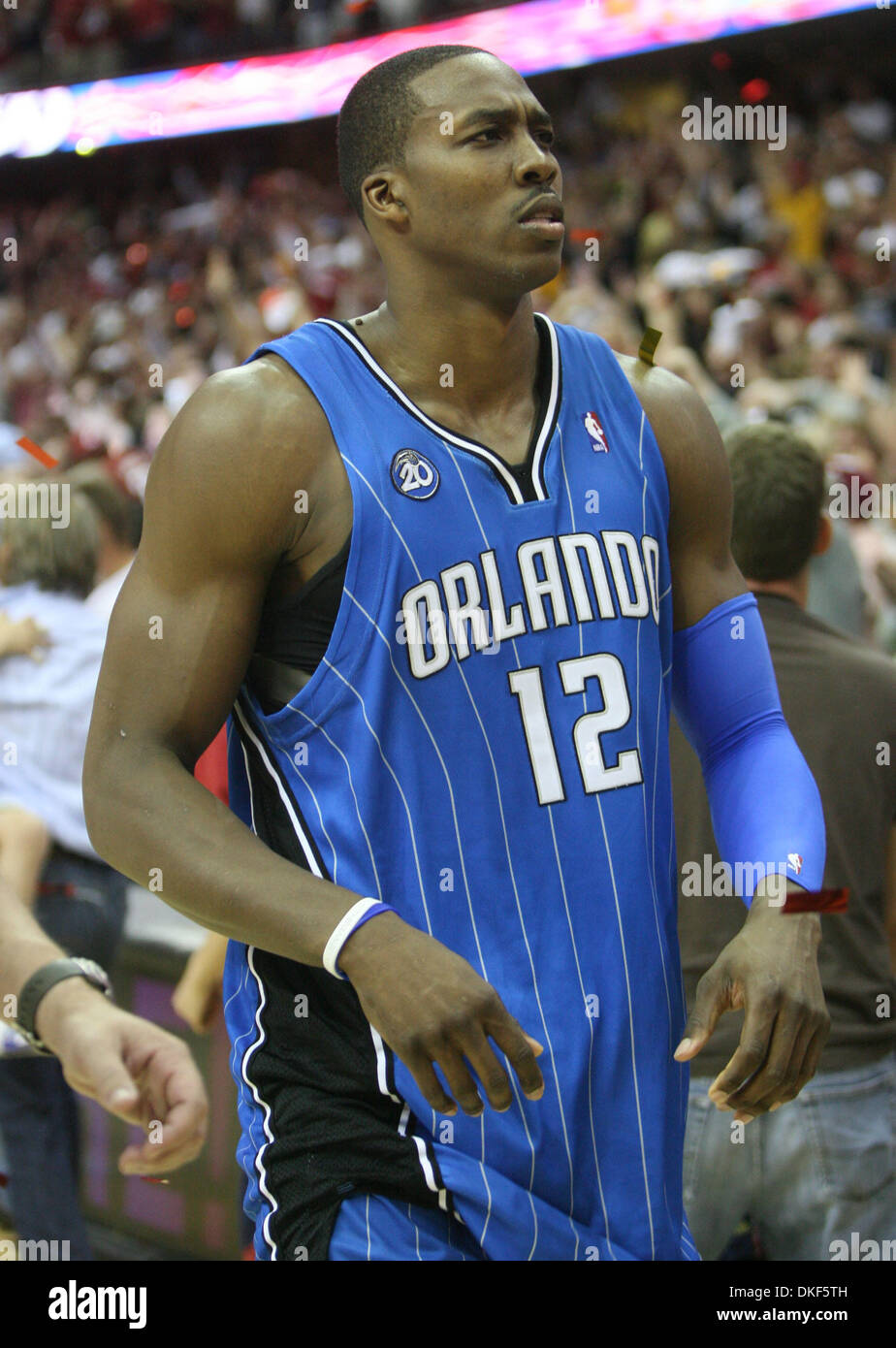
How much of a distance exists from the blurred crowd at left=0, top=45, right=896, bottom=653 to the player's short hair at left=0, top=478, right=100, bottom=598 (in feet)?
4.18

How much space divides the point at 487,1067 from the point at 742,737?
646 mm

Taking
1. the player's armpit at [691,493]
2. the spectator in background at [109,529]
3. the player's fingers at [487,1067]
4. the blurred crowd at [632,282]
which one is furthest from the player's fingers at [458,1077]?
the spectator in background at [109,529]

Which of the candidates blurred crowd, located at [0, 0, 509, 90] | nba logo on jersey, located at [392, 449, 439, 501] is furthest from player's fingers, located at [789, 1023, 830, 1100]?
blurred crowd, located at [0, 0, 509, 90]

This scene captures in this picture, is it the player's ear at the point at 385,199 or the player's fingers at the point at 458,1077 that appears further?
the player's ear at the point at 385,199

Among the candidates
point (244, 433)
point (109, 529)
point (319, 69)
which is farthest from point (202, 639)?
point (319, 69)

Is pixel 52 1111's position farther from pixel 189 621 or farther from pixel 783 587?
pixel 189 621

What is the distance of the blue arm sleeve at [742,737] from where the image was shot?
5.99 feet

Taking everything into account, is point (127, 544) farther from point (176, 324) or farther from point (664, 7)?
point (176, 324)

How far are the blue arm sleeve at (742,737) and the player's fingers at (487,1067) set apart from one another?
0.46 meters

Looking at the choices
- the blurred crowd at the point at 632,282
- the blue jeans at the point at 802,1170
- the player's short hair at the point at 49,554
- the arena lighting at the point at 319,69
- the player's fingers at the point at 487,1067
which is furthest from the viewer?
the arena lighting at the point at 319,69

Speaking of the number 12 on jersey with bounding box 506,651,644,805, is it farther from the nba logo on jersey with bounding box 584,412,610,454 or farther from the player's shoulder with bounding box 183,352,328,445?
the player's shoulder with bounding box 183,352,328,445

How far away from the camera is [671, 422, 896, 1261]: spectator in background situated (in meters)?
2.56

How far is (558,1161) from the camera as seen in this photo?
1702 millimetres

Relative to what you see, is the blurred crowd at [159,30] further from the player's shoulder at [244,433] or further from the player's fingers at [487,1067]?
the player's fingers at [487,1067]
